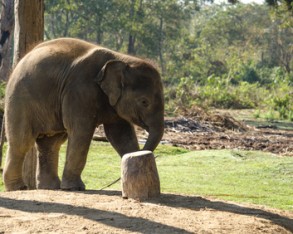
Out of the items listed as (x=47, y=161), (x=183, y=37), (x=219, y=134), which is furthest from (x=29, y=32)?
(x=183, y=37)

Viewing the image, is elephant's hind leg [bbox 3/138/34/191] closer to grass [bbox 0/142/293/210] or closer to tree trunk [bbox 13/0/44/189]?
tree trunk [bbox 13/0/44/189]

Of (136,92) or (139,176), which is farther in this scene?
(136,92)

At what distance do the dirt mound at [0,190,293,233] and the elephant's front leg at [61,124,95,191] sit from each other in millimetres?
601

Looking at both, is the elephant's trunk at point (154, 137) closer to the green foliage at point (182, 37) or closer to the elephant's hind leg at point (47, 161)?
the elephant's hind leg at point (47, 161)

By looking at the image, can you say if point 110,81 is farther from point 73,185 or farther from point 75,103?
point 73,185

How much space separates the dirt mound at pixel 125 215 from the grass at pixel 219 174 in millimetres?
1759

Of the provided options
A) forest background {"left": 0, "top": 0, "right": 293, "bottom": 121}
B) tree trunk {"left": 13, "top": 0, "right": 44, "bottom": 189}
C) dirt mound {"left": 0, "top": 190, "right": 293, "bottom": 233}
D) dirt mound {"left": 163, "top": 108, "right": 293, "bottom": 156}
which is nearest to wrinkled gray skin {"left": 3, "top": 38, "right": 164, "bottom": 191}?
tree trunk {"left": 13, "top": 0, "right": 44, "bottom": 189}

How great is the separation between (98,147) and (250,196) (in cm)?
622

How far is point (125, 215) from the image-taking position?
668 cm

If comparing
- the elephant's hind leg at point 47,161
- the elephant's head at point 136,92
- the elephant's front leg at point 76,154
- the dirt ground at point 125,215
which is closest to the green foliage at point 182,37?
the elephant's hind leg at point 47,161

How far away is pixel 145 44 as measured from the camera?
54531 millimetres

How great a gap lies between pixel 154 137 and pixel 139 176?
0.78 m

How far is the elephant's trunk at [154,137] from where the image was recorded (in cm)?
824

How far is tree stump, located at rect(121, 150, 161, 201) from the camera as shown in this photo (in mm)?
7625
